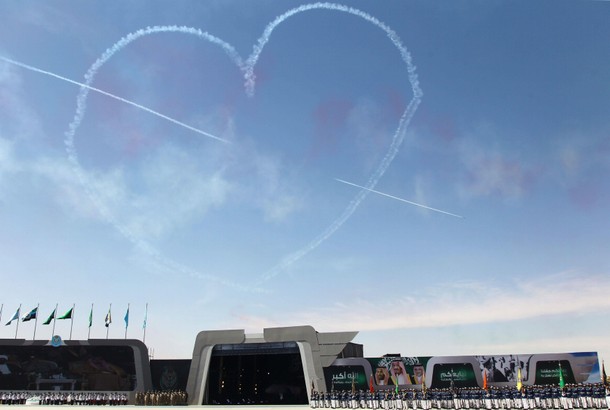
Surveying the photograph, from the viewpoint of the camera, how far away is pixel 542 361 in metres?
43.9

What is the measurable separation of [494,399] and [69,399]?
129ft

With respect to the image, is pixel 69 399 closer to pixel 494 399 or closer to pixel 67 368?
pixel 67 368

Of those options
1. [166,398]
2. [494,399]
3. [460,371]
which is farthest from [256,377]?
[494,399]

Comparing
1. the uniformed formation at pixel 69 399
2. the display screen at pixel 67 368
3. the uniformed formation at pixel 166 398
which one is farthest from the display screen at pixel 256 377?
the uniformed formation at pixel 69 399

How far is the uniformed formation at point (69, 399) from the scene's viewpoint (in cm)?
5253

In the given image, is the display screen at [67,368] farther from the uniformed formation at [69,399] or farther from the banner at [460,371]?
the banner at [460,371]

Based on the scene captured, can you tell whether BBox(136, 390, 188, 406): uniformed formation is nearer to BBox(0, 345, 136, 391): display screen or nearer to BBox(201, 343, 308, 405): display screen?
BBox(201, 343, 308, 405): display screen

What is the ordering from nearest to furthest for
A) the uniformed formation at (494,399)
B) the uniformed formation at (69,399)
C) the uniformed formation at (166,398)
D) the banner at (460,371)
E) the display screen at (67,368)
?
the uniformed formation at (494,399), the banner at (460,371), the uniformed formation at (166,398), the uniformed formation at (69,399), the display screen at (67,368)

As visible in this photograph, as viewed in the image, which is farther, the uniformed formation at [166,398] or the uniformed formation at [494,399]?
the uniformed formation at [166,398]

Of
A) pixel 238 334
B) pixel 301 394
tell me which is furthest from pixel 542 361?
pixel 238 334

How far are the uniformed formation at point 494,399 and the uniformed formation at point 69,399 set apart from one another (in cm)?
2374

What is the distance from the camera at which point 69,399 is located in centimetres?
5291

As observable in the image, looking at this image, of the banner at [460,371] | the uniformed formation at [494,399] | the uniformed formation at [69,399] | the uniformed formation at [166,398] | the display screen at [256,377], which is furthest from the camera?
the uniformed formation at [69,399]

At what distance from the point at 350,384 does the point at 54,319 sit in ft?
106
